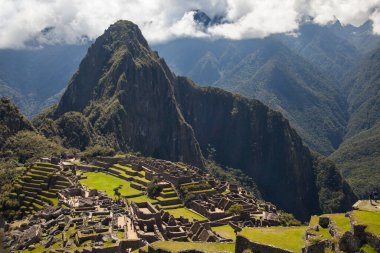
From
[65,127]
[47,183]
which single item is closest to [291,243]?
[47,183]

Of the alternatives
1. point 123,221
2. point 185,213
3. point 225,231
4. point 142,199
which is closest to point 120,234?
point 123,221

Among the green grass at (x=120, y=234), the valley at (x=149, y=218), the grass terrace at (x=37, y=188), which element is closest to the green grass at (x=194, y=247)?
the valley at (x=149, y=218)

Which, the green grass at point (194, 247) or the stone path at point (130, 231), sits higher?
the stone path at point (130, 231)

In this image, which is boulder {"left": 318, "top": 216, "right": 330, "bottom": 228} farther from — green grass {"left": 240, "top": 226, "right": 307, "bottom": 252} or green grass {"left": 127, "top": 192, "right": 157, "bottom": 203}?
green grass {"left": 127, "top": 192, "right": 157, "bottom": 203}

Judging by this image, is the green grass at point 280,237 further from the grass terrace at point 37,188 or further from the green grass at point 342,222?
the grass terrace at point 37,188

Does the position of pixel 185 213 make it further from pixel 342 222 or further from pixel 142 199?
pixel 342 222
